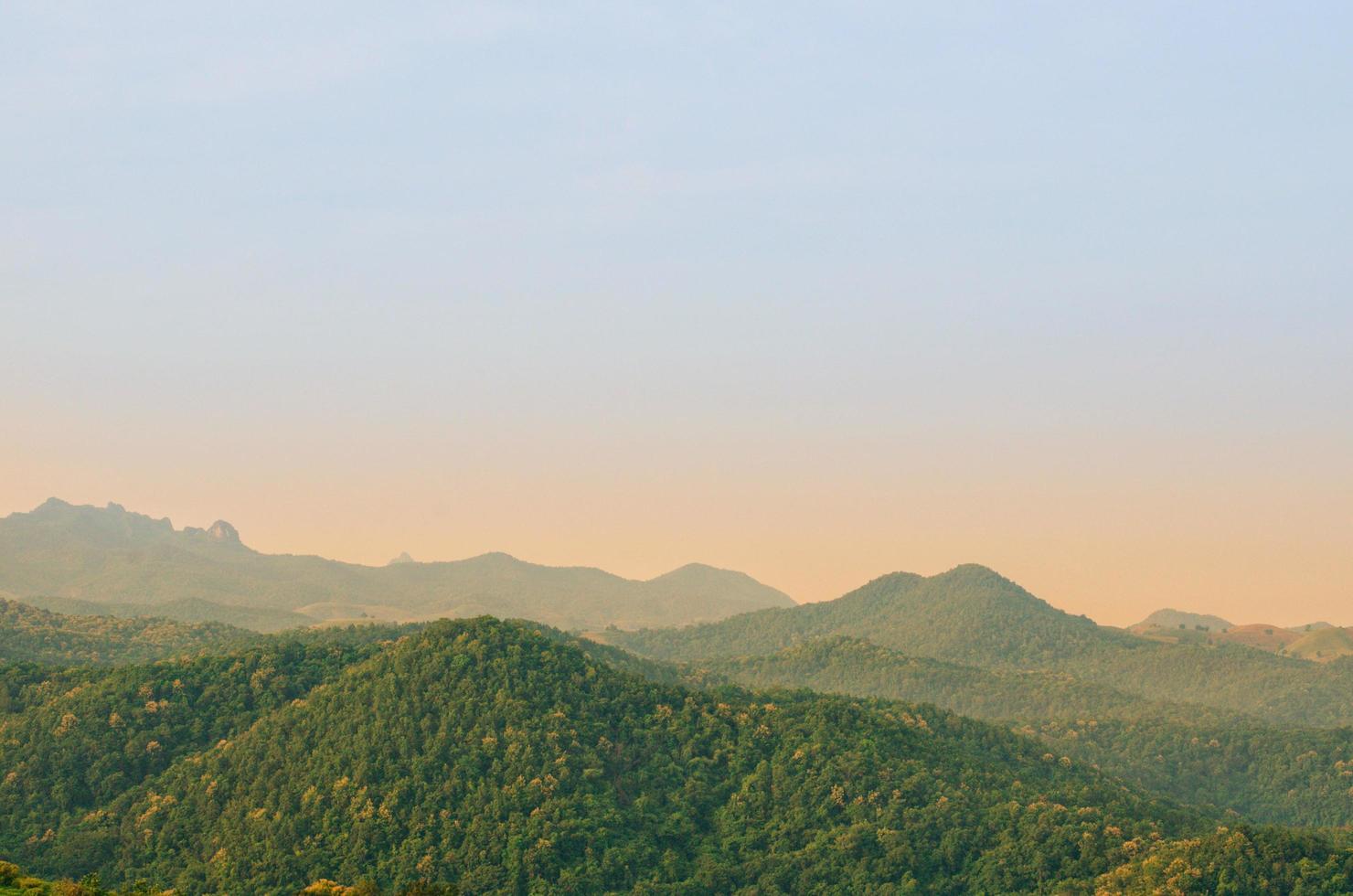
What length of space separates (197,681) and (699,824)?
2229 inches

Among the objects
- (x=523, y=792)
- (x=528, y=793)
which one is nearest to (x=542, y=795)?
(x=528, y=793)

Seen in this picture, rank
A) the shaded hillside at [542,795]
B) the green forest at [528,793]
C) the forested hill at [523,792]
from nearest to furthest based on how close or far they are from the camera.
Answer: the green forest at [528,793] → the forested hill at [523,792] → the shaded hillside at [542,795]

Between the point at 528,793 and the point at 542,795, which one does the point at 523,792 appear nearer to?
the point at 528,793

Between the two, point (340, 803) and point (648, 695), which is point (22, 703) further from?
point (648, 695)

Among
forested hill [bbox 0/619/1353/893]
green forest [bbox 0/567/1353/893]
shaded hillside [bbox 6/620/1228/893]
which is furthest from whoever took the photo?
shaded hillside [bbox 6/620/1228/893]

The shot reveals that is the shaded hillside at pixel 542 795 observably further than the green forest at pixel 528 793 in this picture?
Yes

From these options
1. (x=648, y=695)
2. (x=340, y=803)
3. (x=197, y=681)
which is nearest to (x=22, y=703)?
(x=197, y=681)

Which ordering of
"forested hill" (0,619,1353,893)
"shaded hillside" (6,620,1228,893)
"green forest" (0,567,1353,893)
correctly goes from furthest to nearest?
"shaded hillside" (6,620,1228,893)
"forested hill" (0,619,1353,893)
"green forest" (0,567,1353,893)

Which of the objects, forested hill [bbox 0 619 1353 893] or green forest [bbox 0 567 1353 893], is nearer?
green forest [bbox 0 567 1353 893]

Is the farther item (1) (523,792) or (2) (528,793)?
(1) (523,792)

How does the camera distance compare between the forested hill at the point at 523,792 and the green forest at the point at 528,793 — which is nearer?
the green forest at the point at 528,793

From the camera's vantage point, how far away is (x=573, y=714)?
12912 cm

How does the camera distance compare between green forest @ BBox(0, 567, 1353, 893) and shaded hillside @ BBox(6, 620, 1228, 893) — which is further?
shaded hillside @ BBox(6, 620, 1228, 893)

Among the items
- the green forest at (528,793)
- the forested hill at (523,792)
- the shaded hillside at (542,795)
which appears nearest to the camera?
the green forest at (528,793)
